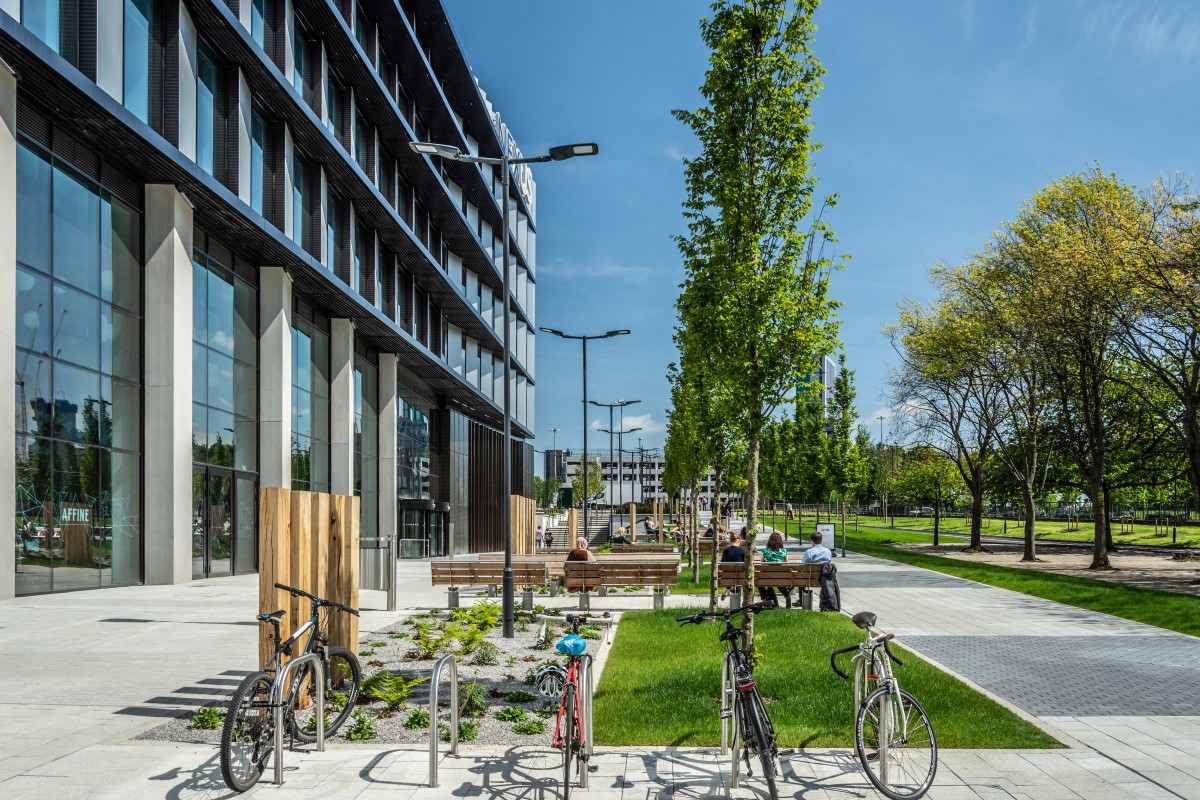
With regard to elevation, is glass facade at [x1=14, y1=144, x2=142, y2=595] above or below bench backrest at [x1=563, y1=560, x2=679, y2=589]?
above

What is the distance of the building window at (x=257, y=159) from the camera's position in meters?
25.9

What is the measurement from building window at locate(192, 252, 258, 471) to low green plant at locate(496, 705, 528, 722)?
1766cm

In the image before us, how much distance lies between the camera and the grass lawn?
791cm

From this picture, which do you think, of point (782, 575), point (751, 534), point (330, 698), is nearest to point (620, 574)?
point (782, 575)

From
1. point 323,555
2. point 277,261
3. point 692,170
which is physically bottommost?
point 323,555

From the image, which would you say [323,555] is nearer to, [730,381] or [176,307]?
[730,381]

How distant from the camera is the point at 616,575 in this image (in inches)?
699

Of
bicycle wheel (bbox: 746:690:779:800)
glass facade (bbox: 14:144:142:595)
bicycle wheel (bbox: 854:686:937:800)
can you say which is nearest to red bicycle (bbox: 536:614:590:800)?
bicycle wheel (bbox: 746:690:779:800)

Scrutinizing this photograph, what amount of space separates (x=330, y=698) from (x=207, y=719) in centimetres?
109

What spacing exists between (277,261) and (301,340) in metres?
4.15

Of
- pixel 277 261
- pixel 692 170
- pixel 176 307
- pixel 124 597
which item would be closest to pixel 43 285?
pixel 176 307

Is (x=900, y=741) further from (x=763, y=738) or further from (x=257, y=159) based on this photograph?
(x=257, y=159)

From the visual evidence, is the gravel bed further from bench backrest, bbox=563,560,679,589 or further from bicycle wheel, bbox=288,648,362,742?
bench backrest, bbox=563,560,679,589

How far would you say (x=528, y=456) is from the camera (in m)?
73.4
